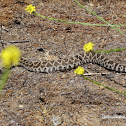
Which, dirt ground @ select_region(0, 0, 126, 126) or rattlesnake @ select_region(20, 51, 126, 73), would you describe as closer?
dirt ground @ select_region(0, 0, 126, 126)

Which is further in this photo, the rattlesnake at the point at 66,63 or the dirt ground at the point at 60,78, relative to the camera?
the rattlesnake at the point at 66,63

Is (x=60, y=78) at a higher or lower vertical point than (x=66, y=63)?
lower

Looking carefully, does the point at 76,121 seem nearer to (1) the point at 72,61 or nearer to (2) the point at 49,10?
(1) the point at 72,61

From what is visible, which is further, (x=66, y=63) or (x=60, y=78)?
(x=66, y=63)

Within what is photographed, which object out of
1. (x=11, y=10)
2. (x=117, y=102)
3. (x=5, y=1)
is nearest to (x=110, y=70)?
(x=117, y=102)
